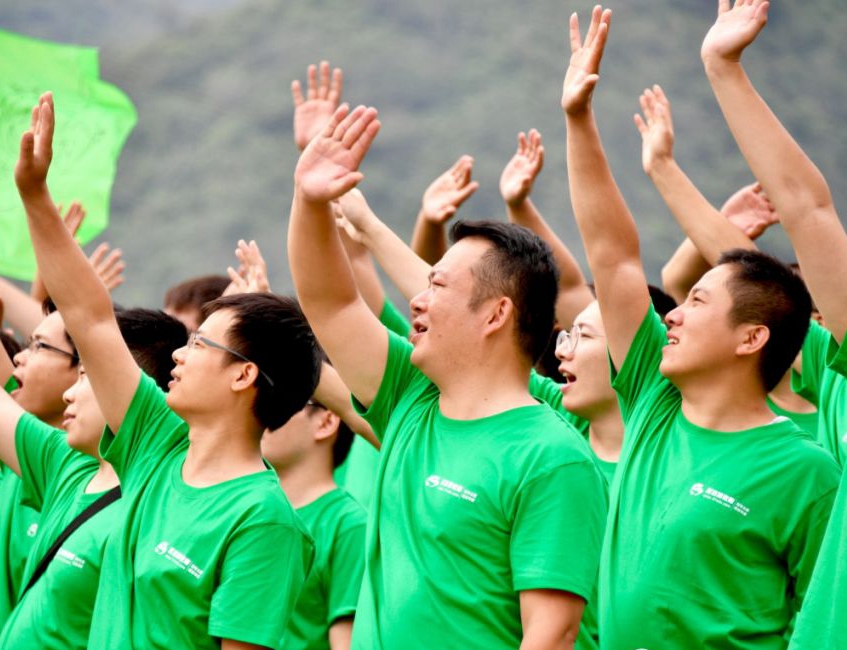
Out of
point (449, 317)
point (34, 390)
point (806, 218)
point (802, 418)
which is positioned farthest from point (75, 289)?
point (802, 418)

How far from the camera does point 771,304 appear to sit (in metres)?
3.72

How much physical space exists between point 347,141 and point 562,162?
6667 mm

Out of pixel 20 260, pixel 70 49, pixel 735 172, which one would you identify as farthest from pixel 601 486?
pixel 735 172

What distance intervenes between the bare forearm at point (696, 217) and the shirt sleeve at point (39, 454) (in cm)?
215

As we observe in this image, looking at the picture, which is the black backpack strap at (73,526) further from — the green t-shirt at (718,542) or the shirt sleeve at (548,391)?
the green t-shirt at (718,542)

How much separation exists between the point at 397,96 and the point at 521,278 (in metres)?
7.12

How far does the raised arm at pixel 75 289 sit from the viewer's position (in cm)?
364

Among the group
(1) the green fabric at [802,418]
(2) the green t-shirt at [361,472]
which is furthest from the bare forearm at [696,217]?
(2) the green t-shirt at [361,472]

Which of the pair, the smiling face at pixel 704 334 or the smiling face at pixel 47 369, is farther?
the smiling face at pixel 47 369

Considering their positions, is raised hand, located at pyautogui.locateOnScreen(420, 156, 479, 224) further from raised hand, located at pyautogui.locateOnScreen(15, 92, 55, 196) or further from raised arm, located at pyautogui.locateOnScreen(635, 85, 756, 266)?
raised hand, located at pyautogui.locateOnScreen(15, 92, 55, 196)

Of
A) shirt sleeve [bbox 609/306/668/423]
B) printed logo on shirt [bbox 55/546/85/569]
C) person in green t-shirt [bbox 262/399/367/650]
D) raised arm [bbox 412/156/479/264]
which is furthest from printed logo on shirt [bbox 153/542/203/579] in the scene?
raised arm [bbox 412/156/479/264]

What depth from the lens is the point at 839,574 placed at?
2857 mm

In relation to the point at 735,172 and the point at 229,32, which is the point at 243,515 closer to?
the point at 735,172

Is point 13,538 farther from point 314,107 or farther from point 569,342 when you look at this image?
point 569,342
